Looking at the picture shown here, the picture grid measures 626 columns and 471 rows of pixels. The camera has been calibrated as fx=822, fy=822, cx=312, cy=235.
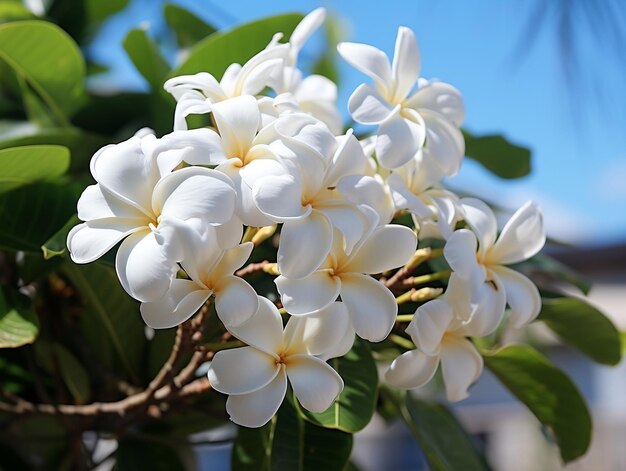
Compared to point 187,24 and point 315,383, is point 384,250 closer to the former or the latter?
point 315,383

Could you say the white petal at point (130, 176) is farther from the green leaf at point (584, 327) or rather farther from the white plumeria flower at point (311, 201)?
the green leaf at point (584, 327)

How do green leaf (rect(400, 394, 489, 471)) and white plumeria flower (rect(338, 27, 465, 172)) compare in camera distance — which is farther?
green leaf (rect(400, 394, 489, 471))

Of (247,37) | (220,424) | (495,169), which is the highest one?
(247,37)

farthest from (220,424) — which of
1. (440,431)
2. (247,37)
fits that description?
(247,37)

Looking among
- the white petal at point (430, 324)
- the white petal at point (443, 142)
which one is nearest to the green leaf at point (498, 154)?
the white petal at point (443, 142)

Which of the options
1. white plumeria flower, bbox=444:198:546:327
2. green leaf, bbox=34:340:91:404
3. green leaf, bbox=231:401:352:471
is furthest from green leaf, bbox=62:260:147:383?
white plumeria flower, bbox=444:198:546:327

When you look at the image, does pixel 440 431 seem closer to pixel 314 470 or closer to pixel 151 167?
pixel 314 470

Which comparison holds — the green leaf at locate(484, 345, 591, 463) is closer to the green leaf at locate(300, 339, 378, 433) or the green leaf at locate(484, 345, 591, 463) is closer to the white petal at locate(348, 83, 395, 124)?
the green leaf at locate(300, 339, 378, 433)
